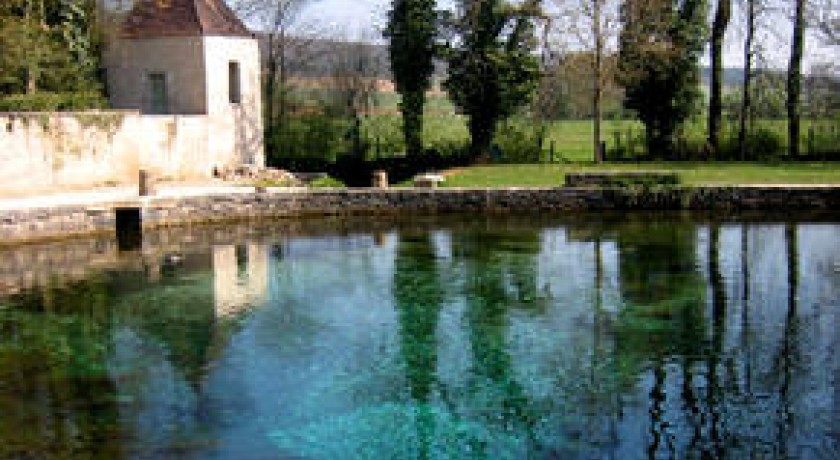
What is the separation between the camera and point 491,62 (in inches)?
1206

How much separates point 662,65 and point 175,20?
15.0 meters

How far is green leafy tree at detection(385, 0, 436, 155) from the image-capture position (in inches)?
1243

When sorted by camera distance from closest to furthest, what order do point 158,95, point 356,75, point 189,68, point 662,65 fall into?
1. point 189,68
2. point 158,95
3. point 662,65
4. point 356,75

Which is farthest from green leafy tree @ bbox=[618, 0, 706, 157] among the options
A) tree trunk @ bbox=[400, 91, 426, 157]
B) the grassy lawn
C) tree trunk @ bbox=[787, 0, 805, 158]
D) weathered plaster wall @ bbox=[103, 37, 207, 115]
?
weathered plaster wall @ bbox=[103, 37, 207, 115]

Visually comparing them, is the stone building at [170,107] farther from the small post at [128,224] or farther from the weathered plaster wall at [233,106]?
the small post at [128,224]

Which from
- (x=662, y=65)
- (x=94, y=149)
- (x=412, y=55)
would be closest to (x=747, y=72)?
(x=662, y=65)

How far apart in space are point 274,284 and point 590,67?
15.3 m

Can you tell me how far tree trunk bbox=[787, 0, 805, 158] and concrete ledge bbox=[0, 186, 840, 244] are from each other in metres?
6.94

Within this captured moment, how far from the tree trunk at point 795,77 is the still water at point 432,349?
378 inches

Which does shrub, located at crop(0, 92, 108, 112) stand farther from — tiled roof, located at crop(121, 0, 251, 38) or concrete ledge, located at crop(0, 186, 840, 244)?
concrete ledge, located at crop(0, 186, 840, 244)

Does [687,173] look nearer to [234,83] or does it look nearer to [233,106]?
[233,106]

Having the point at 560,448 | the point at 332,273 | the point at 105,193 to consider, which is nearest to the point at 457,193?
the point at 332,273

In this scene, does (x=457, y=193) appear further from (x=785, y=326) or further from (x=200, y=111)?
(x=785, y=326)

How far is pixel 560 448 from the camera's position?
30.4 feet
